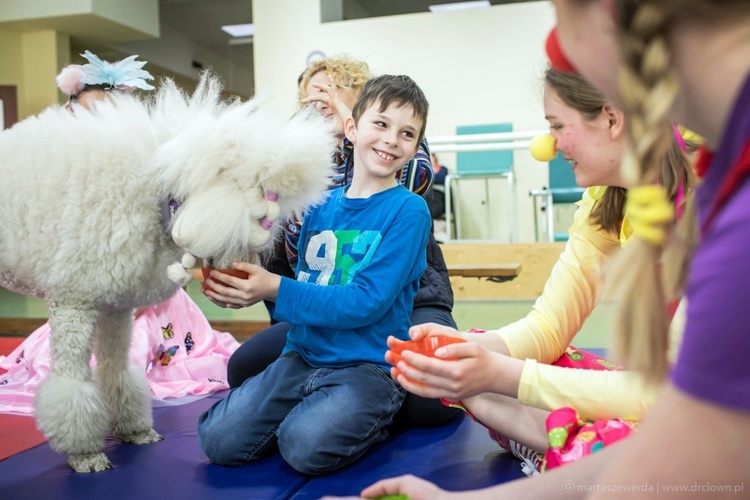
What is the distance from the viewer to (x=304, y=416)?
146 centimetres

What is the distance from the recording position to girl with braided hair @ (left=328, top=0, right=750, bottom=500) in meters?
0.36

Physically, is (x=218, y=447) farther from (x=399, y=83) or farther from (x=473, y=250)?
(x=473, y=250)

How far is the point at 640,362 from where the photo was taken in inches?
18.0

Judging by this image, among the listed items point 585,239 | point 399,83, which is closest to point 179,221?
point 399,83

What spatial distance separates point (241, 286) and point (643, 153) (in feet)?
3.34

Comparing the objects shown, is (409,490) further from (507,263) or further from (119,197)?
(507,263)

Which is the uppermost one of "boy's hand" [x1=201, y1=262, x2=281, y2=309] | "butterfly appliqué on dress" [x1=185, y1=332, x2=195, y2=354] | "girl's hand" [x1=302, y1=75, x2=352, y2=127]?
"girl's hand" [x1=302, y1=75, x2=352, y2=127]

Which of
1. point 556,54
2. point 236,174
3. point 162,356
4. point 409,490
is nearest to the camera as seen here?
point 556,54

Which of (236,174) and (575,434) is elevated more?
(236,174)

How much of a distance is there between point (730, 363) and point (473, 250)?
4350mm

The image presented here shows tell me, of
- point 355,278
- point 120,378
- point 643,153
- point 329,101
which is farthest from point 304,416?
point 643,153

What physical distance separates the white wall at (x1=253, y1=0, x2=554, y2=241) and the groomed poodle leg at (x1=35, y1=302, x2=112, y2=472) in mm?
5034

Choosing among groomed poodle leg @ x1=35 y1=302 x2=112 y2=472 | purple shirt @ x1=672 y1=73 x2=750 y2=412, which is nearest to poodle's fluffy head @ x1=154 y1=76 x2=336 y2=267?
Result: groomed poodle leg @ x1=35 y1=302 x2=112 y2=472

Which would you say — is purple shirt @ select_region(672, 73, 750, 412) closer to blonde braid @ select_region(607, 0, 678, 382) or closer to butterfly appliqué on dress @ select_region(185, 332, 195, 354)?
blonde braid @ select_region(607, 0, 678, 382)
